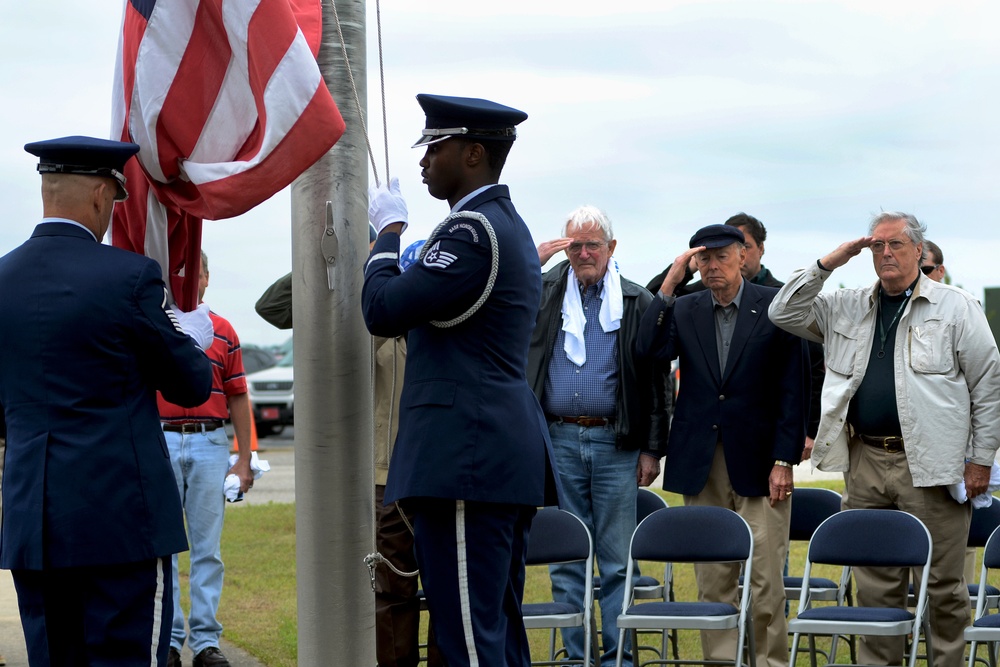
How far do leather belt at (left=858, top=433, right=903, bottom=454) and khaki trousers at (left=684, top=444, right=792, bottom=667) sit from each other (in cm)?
60

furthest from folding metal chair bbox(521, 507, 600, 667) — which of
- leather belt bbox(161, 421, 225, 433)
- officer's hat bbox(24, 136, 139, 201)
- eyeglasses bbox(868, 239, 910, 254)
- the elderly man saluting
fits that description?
officer's hat bbox(24, 136, 139, 201)

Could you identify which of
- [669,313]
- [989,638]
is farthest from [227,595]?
[989,638]

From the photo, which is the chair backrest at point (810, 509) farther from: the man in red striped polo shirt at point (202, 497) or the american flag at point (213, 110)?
the american flag at point (213, 110)

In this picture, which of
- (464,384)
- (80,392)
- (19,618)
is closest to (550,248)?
(464,384)

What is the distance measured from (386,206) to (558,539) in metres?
2.60

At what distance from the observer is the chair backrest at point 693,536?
633 cm

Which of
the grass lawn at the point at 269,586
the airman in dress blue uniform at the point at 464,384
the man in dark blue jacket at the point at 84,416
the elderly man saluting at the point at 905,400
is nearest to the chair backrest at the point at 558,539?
the elderly man saluting at the point at 905,400

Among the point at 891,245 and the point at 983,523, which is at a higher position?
the point at 891,245

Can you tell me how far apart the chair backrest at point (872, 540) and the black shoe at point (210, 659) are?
3.17 m

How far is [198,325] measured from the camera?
436 cm

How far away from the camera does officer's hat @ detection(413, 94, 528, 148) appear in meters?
4.19

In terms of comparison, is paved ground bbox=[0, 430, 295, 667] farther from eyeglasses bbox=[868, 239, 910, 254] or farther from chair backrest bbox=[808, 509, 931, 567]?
eyeglasses bbox=[868, 239, 910, 254]

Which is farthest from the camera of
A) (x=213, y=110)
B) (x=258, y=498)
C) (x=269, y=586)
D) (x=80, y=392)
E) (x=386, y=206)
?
(x=258, y=498)

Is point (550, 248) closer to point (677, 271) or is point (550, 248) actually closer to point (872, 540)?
point (677, 271)
